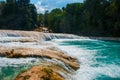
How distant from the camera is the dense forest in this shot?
196 feet

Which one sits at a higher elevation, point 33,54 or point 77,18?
point 77,18

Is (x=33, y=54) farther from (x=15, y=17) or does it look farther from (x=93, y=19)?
(x=15, y=17)

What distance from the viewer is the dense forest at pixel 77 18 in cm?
5984

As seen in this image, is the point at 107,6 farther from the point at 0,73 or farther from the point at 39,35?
the point at 0,73

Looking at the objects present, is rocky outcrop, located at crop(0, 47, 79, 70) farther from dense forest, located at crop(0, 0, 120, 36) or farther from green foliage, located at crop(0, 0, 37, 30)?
green foliage, located at crop(0, 0, 37, 30)

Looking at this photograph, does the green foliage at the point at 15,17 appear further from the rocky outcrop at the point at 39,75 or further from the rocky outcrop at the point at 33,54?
the rocky outcrop at the point at 39,75

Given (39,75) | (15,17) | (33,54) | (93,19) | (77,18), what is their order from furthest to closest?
(15,17)
(77,18)
(93,19)
(33,54)
(39,75)

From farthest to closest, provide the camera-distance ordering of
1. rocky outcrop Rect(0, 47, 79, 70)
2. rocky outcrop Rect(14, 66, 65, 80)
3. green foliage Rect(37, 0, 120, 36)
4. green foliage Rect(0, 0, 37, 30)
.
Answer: green foliage Rect(0, 0, 37, 30)
green foliage Rect(37, 0, 120, 36)
rocky outcrop Rect(0, 47, 79, 70)
rocky outcrop Rect(14, 66, 65, 80)

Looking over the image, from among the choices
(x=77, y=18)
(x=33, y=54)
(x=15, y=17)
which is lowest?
(x=33, y=54)

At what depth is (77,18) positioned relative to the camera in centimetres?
7444

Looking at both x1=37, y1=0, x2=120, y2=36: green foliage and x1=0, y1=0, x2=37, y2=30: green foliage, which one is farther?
x1=0, y1=0, x2=37, y2=30: green foliage

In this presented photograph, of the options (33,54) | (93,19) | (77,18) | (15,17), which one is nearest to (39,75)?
(33,54)

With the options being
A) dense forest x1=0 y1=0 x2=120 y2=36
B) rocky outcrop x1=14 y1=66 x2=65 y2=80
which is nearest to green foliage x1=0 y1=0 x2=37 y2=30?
dense forest x1=0 y1=0 x2=120 y2=36

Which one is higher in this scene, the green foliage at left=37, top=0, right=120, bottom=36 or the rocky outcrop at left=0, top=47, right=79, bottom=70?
the green foliage at left=37, top=0, right=120, bottom=36
